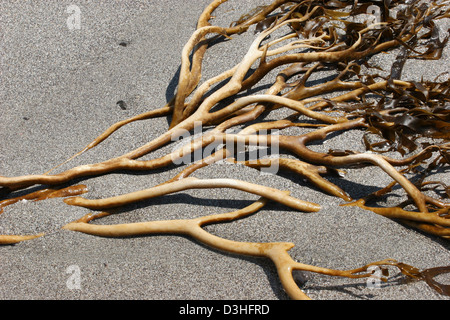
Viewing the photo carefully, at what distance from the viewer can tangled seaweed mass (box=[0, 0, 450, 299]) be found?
129cm

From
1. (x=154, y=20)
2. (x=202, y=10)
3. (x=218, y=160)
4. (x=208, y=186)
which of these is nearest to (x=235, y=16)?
(x=202, y=10)

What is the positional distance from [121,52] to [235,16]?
59 cm

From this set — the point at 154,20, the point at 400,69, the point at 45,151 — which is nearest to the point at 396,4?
the point at 400,69

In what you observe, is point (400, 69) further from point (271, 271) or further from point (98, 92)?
point (98, 92)

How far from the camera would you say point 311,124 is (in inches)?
62.1

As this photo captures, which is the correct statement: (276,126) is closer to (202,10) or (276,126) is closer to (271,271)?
(271,271)

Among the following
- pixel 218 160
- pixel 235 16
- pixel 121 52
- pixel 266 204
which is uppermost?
pixel 235 16

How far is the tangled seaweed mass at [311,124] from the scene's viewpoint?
1.29 meters

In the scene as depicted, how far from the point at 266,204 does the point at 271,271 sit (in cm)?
25
